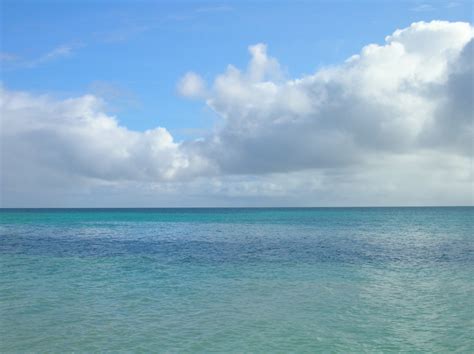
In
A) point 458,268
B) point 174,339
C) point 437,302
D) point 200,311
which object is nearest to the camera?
point 174,339

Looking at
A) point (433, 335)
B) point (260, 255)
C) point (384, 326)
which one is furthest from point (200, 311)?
point (260, 255)

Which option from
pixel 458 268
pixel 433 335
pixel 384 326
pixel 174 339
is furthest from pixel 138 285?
pixel 458 268

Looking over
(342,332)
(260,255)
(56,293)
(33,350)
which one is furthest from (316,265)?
(33,350)

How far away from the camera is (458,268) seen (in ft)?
103

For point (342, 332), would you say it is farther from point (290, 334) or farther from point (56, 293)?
point (56, 293)

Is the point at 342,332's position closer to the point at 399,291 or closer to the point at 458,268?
the point at 399,291

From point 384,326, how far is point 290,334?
4.17m

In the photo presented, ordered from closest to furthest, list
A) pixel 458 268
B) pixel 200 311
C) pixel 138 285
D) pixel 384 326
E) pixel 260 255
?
pixel 384 326 < pixel 200 311 < pixel 138 285 < pixel 458 268 < pixel 260 255

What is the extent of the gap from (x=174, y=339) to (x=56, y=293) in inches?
414

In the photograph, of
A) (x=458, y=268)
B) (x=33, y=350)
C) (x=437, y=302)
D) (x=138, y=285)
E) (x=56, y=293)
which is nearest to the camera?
(x=33, y=350)

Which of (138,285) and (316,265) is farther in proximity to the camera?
(316,265)

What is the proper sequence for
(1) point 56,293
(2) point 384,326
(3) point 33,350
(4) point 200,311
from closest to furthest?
1. (3) point 33,350
2. (2) point 384,326
3. (4) point 200,311
4. (1) point 56,293

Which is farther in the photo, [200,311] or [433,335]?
[200,311]

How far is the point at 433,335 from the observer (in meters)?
16.1
